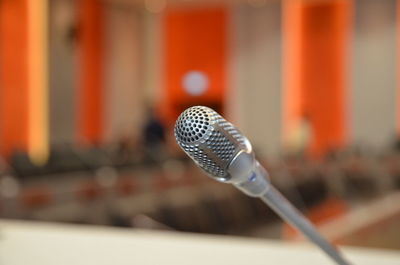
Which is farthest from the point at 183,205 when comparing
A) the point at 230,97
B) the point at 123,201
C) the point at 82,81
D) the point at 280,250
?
the point at 230,97

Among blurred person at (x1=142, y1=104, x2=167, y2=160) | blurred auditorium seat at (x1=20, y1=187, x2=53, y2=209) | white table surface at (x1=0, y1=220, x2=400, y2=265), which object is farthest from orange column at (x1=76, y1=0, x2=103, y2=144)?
white table surface at (x1=0, y1=220, x2=400, y2=265)

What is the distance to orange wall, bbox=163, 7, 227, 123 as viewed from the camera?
559 inches

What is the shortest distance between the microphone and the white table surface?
0.54 meters

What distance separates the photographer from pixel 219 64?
1423 cm

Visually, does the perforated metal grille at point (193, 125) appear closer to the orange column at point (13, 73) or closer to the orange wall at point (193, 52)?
the orange column at point (13, 73)

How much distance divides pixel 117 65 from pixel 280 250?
12.8 meters

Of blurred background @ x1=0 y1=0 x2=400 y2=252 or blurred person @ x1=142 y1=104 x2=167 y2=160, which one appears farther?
blurred person @ x1=142 y1=104 x2=167 y2=160

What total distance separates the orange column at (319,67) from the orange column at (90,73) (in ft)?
13.2

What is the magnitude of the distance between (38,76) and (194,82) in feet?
15.5

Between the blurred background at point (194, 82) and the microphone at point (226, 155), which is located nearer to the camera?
the microphone at point (226, 155)

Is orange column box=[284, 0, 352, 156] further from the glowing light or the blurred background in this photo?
the glowing light

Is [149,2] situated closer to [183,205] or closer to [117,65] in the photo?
[117,65]

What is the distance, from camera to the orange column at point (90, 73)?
40.2ft

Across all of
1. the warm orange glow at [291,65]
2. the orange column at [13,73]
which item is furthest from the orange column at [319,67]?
the orange column at [13,73]
